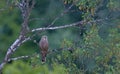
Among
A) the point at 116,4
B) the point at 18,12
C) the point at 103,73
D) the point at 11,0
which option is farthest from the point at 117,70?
the point at 18,12

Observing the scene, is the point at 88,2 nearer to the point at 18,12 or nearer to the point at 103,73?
the point at 103,73

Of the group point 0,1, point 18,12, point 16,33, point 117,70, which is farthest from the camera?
point 18,12

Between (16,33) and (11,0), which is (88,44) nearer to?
(11,0)

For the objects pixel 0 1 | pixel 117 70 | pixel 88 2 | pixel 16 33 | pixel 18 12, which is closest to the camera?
pixel 117 70

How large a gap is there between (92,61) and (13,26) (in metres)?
2.75

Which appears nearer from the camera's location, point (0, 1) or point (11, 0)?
point (11, 0)

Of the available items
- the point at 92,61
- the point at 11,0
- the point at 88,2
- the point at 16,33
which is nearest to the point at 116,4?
the point at 88,2

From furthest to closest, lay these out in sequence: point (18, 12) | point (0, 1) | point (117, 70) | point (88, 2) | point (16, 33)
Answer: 1. point (18, 12)
2. point (16, 33)
3. point (0, 1)
4. point (88, 2)
5. point (117, 70)

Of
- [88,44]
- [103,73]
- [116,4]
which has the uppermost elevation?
[116,4]

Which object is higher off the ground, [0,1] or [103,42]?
[0,1]

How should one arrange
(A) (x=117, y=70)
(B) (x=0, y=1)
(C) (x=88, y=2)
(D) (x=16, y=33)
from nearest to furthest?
(A) (x=117, y=70) → (C) (x=88, y=2) → (B) (x=0, y=1) → (D) (x=16, y=33)

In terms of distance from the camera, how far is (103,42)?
7695 mm

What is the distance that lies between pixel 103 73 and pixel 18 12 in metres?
3.44

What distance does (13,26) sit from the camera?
9.92 meters
